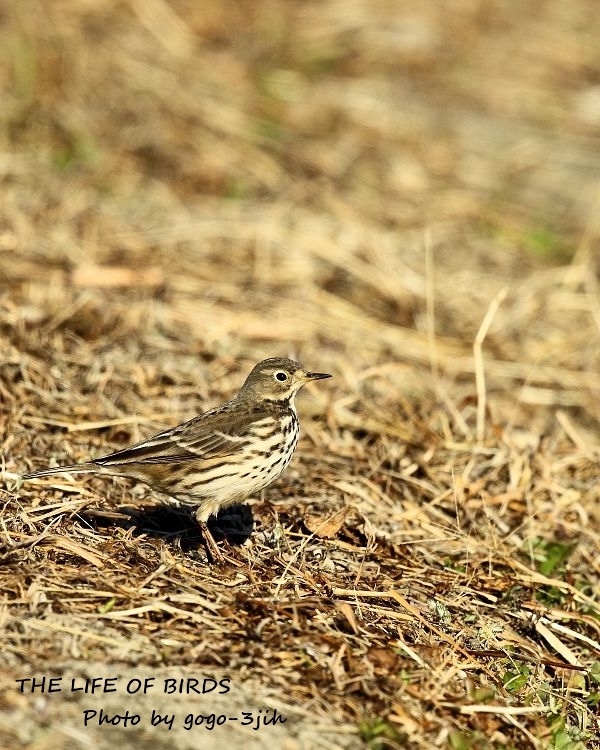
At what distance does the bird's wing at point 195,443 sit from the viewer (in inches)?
223

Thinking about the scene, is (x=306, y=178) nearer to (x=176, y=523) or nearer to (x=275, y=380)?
(x=275, y=380)

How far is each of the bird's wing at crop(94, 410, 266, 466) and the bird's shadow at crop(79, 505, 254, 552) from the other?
315 millimetres

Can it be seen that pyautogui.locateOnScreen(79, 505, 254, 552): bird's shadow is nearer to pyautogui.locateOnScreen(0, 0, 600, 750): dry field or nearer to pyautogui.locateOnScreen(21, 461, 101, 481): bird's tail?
pyautogui.locateOnScreen(0, 0, 600, 750): dry field

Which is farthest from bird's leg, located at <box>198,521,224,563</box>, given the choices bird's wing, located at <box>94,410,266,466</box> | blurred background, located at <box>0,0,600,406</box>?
blurred background, located at <box>0,0,600,406</box>

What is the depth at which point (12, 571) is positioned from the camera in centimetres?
495

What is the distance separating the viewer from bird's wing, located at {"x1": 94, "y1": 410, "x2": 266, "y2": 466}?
223 inches

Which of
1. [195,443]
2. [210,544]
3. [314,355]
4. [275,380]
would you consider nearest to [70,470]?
[195,443]

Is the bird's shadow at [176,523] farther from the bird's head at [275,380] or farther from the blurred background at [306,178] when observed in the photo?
the blurred background at [306,178]

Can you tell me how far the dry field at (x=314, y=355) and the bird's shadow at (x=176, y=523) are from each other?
0.07 feet

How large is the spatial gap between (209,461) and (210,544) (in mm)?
407

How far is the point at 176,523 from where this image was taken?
6113 millimetres

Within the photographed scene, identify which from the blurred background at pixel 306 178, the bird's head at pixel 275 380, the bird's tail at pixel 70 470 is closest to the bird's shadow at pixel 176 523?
the bird's tail at pixel 70 470

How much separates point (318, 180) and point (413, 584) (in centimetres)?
648

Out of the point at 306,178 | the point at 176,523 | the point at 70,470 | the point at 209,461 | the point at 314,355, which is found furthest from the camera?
the point at 306,178
